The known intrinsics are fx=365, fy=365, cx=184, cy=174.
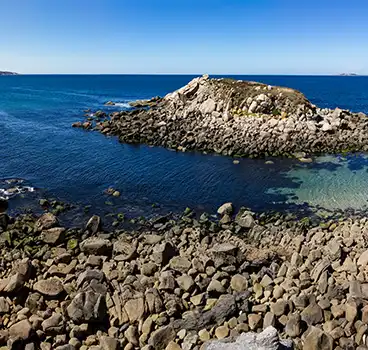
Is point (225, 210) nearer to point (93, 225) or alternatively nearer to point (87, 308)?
point (93, 225)

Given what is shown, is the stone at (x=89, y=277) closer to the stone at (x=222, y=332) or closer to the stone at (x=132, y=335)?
the stone at (x=132, y=335)

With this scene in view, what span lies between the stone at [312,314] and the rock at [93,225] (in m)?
15.1

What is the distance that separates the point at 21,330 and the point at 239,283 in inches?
394

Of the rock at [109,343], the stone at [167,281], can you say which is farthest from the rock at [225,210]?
the rock at [109,343]

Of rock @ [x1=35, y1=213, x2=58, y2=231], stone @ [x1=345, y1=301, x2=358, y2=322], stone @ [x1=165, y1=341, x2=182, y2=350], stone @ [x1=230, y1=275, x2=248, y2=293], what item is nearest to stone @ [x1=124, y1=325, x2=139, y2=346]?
stone @ [x1=165, y1=341, x2=182, y2=350]

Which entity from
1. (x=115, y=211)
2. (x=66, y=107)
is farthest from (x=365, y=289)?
(x=66, y=107)

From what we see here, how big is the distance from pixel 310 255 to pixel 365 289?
387cm

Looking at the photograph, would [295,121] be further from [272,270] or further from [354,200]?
[272,270]

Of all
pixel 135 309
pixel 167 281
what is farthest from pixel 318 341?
pixel 135 309

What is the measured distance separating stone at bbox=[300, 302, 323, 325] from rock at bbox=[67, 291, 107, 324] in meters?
8.69

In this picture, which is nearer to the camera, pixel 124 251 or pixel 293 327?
pixel 293 327

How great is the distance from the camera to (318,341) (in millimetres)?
13766

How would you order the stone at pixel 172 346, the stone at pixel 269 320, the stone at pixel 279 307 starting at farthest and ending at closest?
the stone at pixel 279 307, the stone at pixel 269 320, the stone at pixel 172 346

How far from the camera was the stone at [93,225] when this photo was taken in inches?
1006
